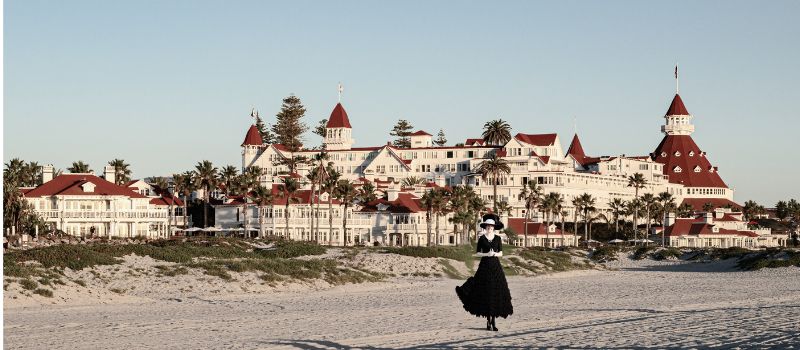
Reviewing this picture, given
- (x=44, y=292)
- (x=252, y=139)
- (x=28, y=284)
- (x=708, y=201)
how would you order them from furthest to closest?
(x=252, y=139) → (x=708, y=201) → (x=28, y=284) → (x=44, y=292)

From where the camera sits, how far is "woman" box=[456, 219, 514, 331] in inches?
845

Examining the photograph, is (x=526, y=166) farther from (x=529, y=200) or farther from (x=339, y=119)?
(x=339, y=119)

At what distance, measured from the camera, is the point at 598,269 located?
72562 millimetres

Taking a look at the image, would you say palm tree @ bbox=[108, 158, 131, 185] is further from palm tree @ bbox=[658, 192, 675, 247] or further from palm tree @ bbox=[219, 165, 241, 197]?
palm tree @ bbox=[658, 192, 675, 247]

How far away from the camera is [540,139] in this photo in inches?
6058

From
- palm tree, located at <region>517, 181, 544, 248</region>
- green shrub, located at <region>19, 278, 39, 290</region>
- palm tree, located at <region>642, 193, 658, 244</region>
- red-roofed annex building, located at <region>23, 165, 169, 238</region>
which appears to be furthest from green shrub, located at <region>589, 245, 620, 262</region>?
green shrub, located at <region>19, 278, 39, 290</region>

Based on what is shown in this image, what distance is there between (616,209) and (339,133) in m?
47.2

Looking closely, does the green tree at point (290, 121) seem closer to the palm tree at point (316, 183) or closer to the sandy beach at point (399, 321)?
the palm tree at point (316, 183)

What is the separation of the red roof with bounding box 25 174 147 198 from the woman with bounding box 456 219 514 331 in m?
A: 77.1

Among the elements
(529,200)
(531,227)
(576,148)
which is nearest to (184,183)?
(531,227)

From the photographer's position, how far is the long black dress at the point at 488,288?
2148 centimetres

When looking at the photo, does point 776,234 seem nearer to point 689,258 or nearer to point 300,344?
point 689,258

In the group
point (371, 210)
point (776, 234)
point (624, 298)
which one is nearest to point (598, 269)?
point (624, 298)

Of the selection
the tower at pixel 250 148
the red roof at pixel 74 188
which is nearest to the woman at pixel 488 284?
the red roof at pixel 74 188
